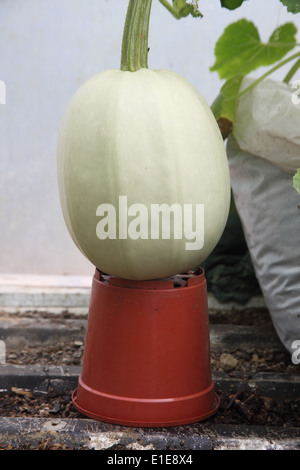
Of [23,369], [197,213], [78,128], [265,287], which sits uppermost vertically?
[78,128]

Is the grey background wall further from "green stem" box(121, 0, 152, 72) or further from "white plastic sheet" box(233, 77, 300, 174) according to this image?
"green stem" box(121, 0, 152, 72)

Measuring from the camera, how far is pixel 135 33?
1.08m

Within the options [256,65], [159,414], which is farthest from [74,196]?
[256,65]

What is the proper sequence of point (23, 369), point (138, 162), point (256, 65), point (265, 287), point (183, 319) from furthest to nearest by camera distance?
point (256, 65) < point (265, 287) < point (23, 369) < point (183, 319) < point (138, 162)

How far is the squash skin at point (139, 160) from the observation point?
3.28 ft

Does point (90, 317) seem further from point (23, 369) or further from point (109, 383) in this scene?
point (23, 369)

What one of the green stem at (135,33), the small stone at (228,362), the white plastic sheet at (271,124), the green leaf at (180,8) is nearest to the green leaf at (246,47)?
the white plastic sheet at (271,124)

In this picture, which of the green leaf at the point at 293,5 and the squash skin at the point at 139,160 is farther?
the green leaf at the point at 293,5

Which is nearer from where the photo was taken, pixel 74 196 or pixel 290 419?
pixel 74 196

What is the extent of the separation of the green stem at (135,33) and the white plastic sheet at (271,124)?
34 centimetres

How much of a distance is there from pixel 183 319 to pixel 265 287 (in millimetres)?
407

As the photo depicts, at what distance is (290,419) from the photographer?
1165 millimetres

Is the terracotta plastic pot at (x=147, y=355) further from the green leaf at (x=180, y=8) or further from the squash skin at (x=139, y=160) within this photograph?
the green leaf at (x=180, y=8)

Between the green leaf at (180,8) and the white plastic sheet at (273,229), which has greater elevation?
the green leaf at (180,8)
